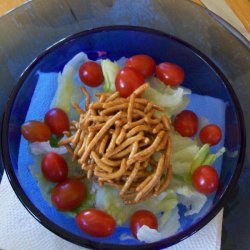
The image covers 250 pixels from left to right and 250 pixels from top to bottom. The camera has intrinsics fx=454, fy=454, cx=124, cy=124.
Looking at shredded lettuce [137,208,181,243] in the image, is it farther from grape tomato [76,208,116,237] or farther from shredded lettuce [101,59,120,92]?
shredded lettuce [101,59,120,92]

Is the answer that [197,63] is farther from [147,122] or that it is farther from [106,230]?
[106,230]

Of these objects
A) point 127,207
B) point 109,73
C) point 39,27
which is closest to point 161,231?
point 127,207

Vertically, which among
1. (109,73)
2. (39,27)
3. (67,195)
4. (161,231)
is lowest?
(161,231)

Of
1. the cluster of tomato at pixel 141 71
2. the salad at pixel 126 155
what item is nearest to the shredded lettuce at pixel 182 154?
the salad at pixel 126 155

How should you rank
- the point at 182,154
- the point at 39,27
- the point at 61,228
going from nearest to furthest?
1. the point at 61,228
2. the point at 182,154
3. the point at 39,27

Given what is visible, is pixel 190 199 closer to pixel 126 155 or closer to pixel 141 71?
pixel 126 155

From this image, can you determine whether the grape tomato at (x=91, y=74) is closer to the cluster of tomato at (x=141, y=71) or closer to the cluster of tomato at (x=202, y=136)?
the cluster of tomato at (x=141, y=71)

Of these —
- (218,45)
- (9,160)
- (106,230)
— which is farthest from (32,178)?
(218,45)

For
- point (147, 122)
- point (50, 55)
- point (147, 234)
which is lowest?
point (147, 234)
